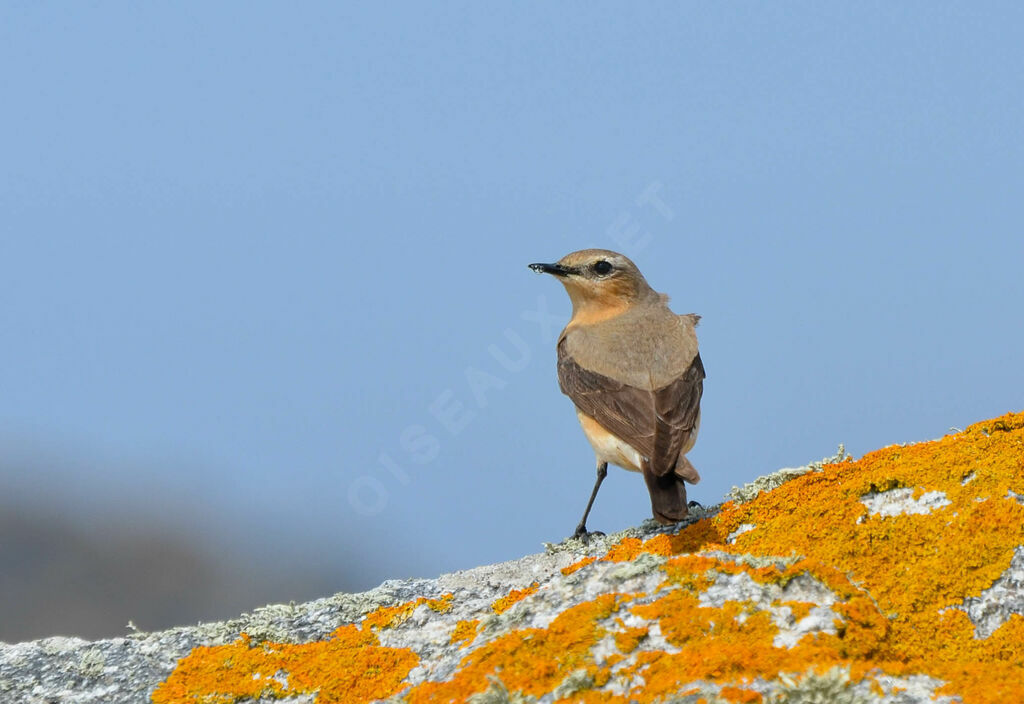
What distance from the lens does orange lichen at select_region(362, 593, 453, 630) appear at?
577 cm

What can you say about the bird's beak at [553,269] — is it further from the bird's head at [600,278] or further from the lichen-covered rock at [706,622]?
the lichen-covered rock at [706,622]

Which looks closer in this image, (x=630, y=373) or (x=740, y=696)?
(x=740, y=696)

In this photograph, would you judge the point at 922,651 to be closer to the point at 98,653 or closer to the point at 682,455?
the point at 682,455

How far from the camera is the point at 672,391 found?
8.64 metres

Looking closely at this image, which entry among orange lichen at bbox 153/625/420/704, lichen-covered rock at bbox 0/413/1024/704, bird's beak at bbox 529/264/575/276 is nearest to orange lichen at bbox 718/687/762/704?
lichen-covered rock at bbox 0/413/1024/704

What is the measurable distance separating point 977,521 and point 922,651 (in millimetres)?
1174

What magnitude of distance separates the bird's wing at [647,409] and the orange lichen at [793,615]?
4.28 ft

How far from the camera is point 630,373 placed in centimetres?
903

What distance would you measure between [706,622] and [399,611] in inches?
84.1

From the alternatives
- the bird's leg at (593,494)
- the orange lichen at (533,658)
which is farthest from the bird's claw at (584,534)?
the orange lichen at (533,658)

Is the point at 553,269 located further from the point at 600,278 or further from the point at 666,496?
the point at 666,496

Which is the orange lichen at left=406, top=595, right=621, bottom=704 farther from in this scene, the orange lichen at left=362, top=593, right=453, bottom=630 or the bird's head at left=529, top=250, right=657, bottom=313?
the bird's head at left=529, top=250, right=657, bottom=313

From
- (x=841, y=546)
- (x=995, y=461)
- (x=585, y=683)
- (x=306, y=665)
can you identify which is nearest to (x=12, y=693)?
(x=306, y=665)

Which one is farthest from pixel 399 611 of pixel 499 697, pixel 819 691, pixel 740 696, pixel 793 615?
pixel 819 691
